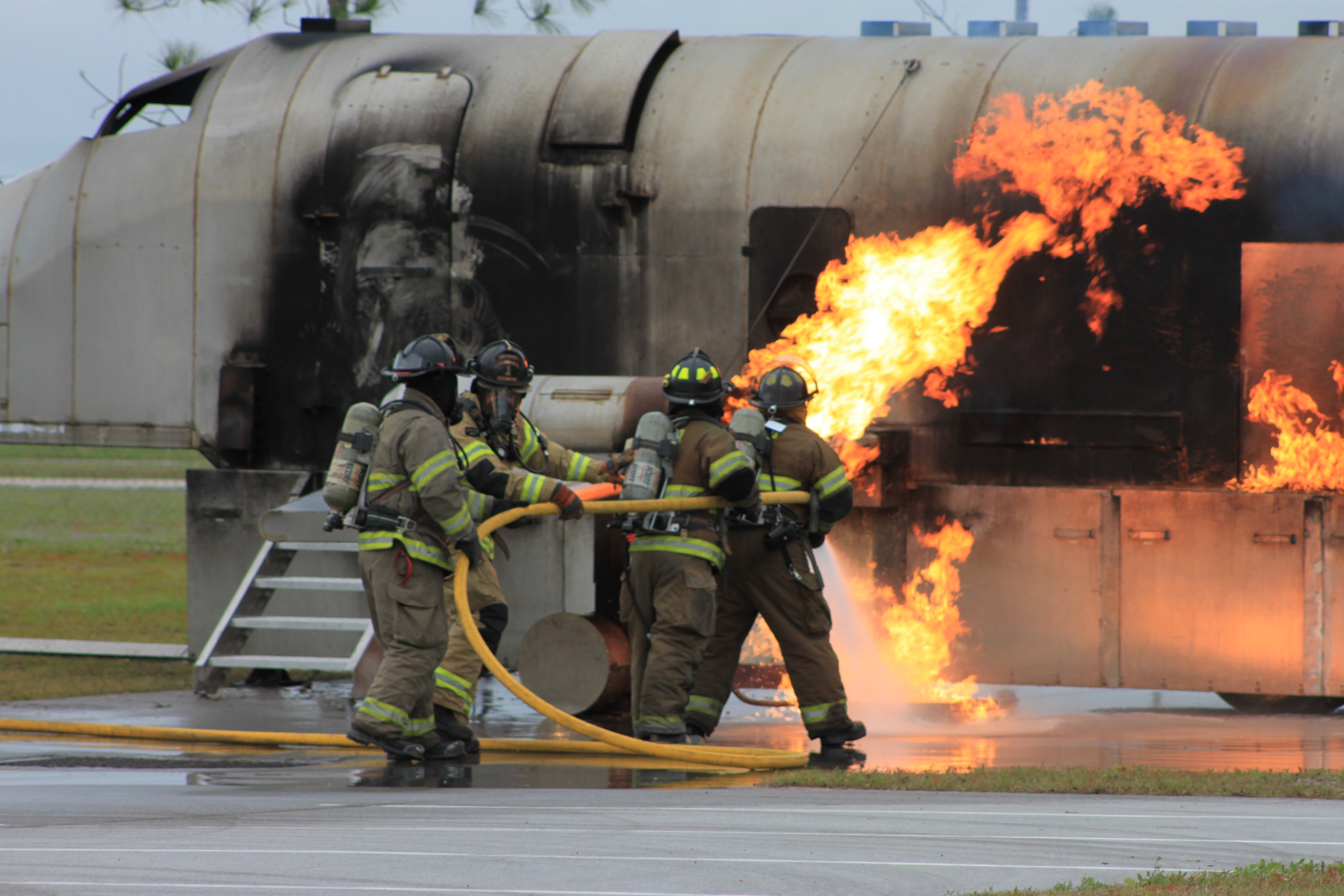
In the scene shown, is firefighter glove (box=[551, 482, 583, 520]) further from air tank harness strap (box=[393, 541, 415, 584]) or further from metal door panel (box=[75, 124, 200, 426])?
metal door panel (box=[75, 124, 200, 426])

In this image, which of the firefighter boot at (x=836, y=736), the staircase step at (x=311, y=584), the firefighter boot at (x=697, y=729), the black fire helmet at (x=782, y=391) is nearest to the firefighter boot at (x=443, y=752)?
the firefighter boot at (x=697, y=729)

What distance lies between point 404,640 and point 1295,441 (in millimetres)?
4706

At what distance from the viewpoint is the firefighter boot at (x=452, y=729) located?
7043 millimetres

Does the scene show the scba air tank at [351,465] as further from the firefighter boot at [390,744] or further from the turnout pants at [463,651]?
the firefighter boot at [390,744]

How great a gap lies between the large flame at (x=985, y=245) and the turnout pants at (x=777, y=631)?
58.4 inches

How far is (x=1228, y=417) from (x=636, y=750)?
374 centimetres

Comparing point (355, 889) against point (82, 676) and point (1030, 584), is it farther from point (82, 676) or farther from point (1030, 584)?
point (82, 676)

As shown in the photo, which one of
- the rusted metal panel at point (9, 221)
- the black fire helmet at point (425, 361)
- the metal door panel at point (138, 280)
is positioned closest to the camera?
the black fire helmet at point (425, 361)

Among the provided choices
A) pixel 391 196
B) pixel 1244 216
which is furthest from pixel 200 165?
pixel 1244 216

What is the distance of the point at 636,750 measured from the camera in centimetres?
677

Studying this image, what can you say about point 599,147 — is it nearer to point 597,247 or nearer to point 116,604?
point 597,247

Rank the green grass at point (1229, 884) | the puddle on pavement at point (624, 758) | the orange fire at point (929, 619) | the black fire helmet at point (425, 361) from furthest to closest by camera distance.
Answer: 1. the orange fire at point (929, 619)
2. the black fire helmet at point (425, 361)
3. the puddle on pavement at point (624, 758)
4. the green grass at point (1229, 884)

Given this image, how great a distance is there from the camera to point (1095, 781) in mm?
5848

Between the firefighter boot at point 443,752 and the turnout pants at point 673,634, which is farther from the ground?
the turnout pants at point 673,634
